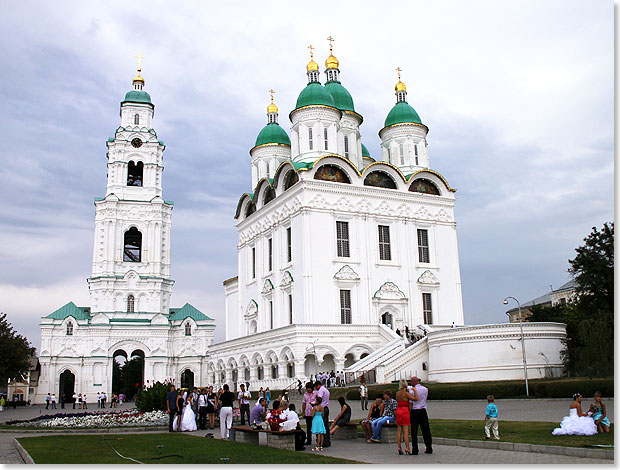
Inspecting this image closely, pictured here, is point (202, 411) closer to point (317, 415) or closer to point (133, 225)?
point (317, 415)

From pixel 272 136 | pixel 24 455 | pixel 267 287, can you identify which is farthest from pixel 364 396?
pixel 272 136

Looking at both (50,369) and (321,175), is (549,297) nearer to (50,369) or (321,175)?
(321,175)

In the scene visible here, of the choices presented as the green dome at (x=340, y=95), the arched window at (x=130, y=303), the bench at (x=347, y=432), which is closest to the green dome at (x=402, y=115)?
the green dome at (x=340, y=95)

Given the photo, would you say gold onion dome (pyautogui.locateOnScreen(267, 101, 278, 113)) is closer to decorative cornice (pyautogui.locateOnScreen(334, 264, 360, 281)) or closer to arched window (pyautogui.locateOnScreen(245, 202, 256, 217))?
arched window (pyautogui.locateOnScreen(245, 202, 256, 217))

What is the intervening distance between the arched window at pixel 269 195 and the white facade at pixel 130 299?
17.3 metres

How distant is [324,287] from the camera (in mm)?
40500

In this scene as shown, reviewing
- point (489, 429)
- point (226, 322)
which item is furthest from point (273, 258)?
point (489, 429)

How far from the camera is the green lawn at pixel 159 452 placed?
11.4 m

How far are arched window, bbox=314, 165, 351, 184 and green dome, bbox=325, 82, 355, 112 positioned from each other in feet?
27.8

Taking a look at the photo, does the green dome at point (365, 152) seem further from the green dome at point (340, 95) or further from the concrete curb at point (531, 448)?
the concrete curb at point (531, 448)

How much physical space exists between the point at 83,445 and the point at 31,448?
1.10m

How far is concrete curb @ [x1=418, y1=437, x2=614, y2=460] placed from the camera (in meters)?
10.5

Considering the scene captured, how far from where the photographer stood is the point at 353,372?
34.2 m

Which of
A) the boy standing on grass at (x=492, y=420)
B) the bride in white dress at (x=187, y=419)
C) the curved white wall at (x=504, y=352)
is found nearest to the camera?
the boy standing on grass at (x=492, y=420)
